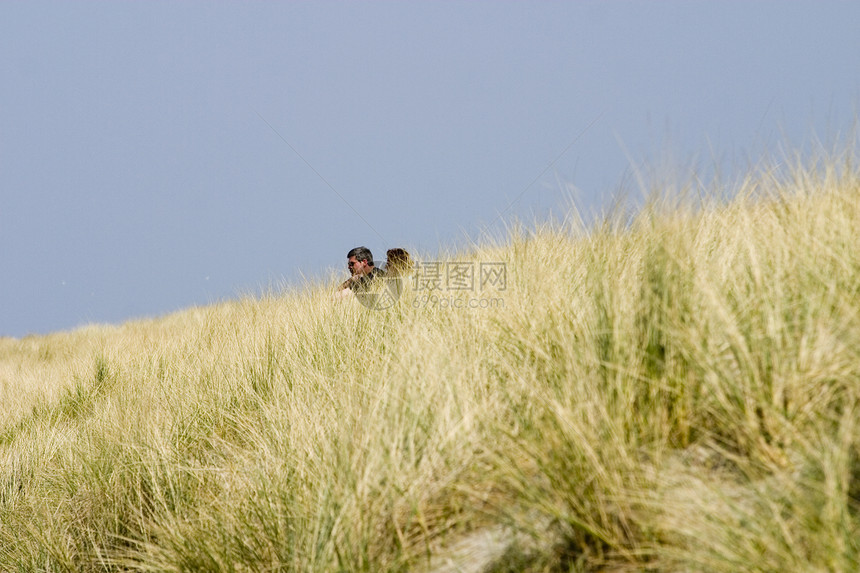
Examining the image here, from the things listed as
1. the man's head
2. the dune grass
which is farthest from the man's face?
the dune grass

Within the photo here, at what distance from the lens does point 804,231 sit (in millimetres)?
2100

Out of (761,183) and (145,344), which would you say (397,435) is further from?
(145,344)

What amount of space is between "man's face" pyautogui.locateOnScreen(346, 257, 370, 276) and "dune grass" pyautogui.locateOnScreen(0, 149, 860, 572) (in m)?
3.91

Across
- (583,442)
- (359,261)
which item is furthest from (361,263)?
(583,442)

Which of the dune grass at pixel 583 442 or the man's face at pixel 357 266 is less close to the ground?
the man's face at pixel 357 266

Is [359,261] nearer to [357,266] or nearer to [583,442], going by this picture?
[357,266]

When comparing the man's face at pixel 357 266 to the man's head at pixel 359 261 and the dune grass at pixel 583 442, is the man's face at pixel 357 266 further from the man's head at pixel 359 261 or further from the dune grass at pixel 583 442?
Answer: the dune grass at pixel 583 442

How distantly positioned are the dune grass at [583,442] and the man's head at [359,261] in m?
3.95

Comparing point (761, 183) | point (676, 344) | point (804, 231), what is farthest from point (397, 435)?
point (761, 183)

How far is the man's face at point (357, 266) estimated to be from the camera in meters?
7.24

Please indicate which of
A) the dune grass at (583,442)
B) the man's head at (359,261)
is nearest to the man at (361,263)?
the man's head at (359,261)

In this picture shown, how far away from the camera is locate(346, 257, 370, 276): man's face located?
7238mm

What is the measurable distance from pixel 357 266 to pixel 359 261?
3.4 inches

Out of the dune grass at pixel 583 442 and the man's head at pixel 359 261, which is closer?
the dune grass at pixel 583 442
